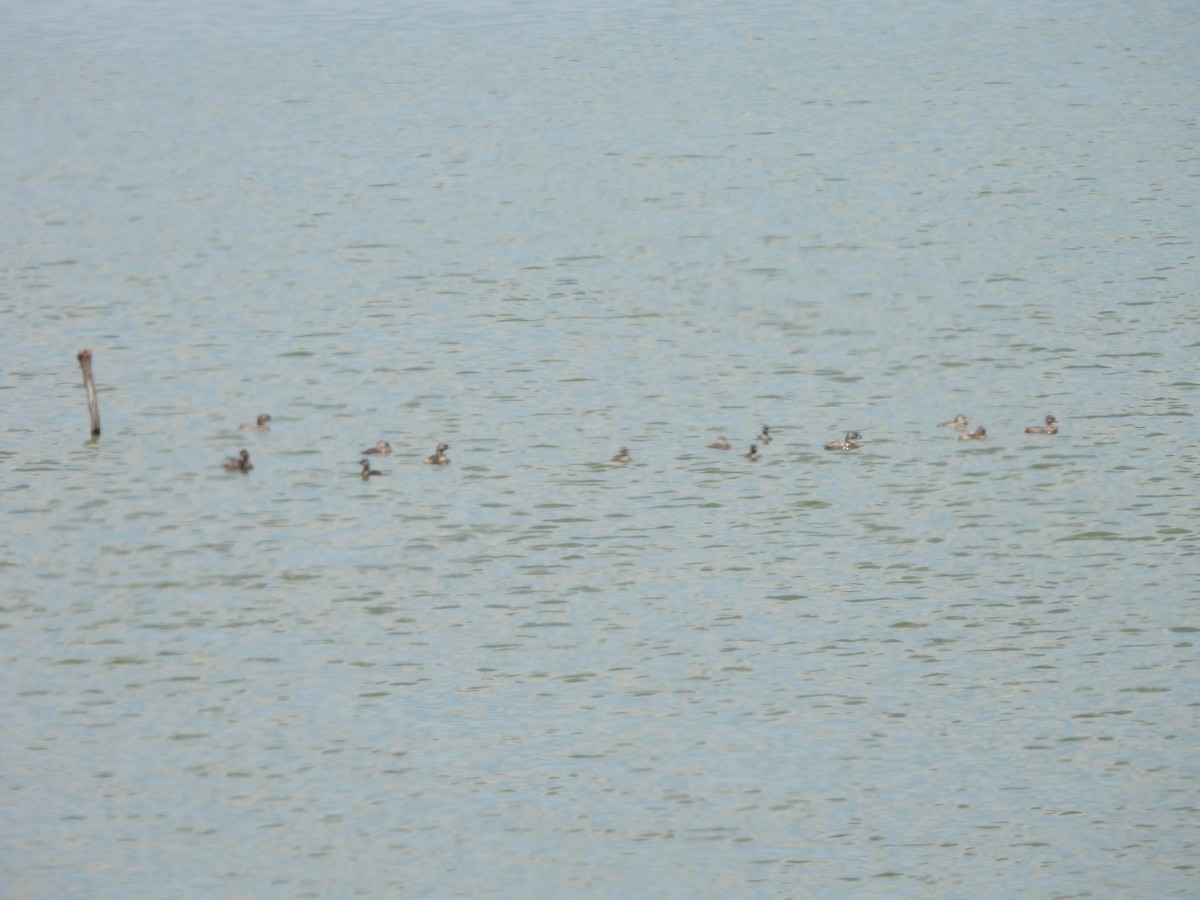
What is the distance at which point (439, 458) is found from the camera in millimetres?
32500

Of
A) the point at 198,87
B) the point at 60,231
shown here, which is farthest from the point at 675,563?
the point at 198,87

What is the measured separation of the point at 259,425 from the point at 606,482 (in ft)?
18.5

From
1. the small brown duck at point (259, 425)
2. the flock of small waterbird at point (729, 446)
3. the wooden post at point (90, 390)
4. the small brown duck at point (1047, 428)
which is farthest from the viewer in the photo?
the small brown duck at point (259, 425)

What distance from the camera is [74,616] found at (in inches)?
1097

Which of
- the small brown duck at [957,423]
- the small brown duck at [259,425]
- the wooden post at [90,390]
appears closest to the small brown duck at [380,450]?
the small brown duck at [259,425]

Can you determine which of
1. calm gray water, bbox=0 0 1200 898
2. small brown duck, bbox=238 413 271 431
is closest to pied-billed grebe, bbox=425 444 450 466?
calm gray water, bbox=0 0 1200 898

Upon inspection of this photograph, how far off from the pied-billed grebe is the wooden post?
17.1ft

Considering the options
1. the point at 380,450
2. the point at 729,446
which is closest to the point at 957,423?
the point at 729,446

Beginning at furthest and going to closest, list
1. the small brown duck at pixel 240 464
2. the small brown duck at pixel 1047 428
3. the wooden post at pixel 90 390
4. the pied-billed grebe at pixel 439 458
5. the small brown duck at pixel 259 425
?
the small brown duck at pixel 259 425, the wooden post at pixel 90 390, the small brown duck at pixel 1047 428, the pied-billed grebe at pixel 439 458, the small brown duck at pixel 240 464

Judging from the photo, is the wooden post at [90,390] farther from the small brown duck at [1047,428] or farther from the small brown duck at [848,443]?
the small brown duck at [1047,428]

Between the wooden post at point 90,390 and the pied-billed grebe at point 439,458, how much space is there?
5205 mm

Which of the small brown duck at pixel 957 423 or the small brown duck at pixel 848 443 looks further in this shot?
the small brown duck at pixel 957 423

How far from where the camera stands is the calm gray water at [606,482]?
2264 cm

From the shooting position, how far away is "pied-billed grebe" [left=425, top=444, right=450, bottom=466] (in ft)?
107
